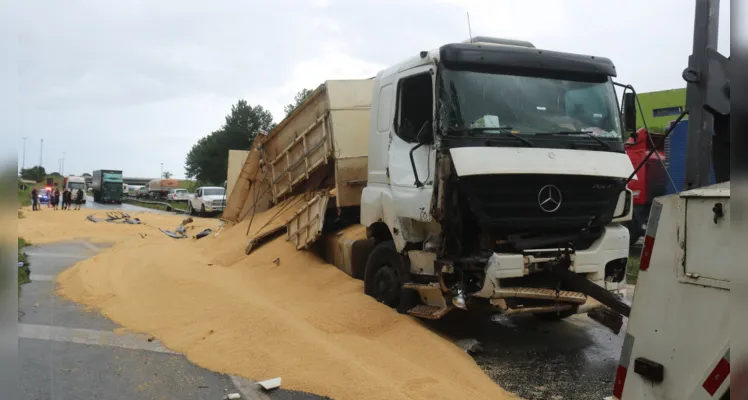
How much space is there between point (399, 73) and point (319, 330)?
116 inches

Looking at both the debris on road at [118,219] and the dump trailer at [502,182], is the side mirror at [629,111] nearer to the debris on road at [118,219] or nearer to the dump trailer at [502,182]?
the dump trailer at [502,182]

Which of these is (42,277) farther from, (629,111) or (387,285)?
(629,111)

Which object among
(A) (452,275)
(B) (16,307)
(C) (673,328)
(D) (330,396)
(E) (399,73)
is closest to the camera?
(B) (16,307)

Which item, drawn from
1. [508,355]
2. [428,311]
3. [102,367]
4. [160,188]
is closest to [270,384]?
[102,367]

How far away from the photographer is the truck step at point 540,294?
5.14 metres

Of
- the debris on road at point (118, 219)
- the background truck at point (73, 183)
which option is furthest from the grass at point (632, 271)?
the background truck at point (73, 183)

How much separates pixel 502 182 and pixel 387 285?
2.14 meters

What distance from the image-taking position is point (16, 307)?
1.71 m

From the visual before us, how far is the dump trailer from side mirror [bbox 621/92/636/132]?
22cm

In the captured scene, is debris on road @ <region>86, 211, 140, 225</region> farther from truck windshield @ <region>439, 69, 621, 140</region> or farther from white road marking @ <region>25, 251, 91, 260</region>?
truck windshield @ <region>439, 69, 621, 140</region>

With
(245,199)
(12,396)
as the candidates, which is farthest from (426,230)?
(245,199)

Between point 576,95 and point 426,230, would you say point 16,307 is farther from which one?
point 576,95

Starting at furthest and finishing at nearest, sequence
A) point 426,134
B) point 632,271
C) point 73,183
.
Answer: point 73,183
point 632,271
point 426,134

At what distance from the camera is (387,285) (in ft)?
22.0
